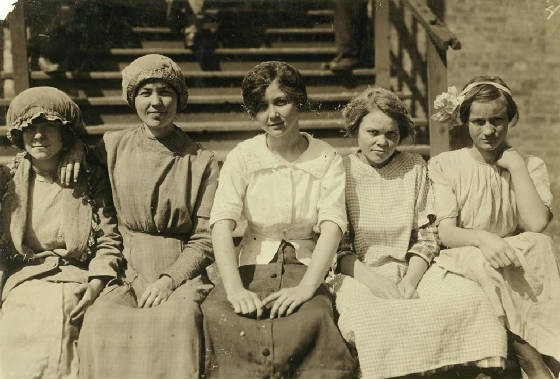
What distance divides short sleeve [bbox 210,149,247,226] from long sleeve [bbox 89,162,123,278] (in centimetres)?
56

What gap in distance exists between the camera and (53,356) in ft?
9.23

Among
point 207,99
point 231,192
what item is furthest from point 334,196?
point 207,99

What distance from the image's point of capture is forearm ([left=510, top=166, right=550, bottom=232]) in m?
3.25

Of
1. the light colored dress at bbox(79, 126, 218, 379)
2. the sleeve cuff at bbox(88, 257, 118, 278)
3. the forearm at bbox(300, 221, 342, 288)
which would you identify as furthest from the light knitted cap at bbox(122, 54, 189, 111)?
the forearm at bbox(300, 221, 342, 288)

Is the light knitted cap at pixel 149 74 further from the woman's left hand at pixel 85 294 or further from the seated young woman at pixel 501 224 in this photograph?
the seated young woman at pixel 501 224

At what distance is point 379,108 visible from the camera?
3219mm

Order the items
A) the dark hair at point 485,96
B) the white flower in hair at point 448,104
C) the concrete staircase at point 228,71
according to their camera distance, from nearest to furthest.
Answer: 1. the dark hair at point 485,96
2. the white flower in hair at point 448,104
3. the concrete staircase at point 228,71

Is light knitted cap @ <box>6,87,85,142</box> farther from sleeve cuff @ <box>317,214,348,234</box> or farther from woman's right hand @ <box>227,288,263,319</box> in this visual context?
sleeve cuff @ <box>317,214,348,234</box>

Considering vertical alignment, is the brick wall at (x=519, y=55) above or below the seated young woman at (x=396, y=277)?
above

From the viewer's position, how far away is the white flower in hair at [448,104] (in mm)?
3469

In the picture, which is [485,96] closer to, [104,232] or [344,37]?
[104,232]

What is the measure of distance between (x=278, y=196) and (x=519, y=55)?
209 inches

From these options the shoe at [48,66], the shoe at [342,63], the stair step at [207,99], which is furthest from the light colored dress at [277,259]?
the shoe at [48,66]

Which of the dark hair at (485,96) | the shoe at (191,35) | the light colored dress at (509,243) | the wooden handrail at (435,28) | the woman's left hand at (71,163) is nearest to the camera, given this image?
the light colored dress at (509,243)
